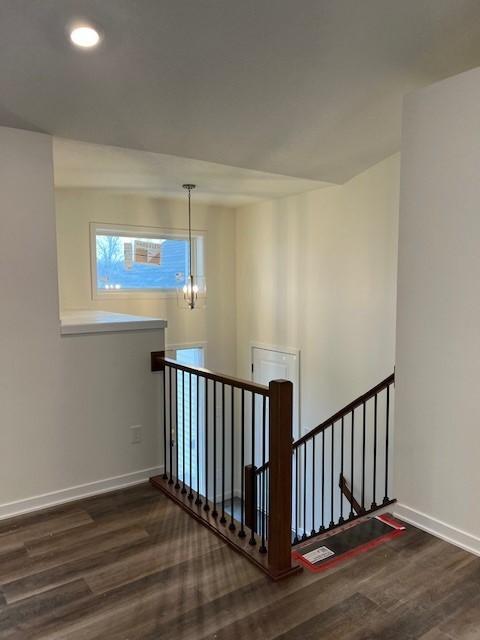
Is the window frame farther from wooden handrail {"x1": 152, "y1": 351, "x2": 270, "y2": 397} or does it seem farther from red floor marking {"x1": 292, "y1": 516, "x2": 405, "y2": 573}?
red floor marking {"x1": 292, "y1": 516, "x2": 405, "y2": 573}

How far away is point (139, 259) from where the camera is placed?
5855 millimetres

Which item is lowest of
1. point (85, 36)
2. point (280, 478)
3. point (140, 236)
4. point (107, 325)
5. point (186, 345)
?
point (280, 478)

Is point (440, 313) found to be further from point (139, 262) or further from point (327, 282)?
point (139, 262)

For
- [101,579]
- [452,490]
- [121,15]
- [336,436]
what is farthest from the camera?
[336,436]

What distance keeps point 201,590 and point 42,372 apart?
65.8 inches

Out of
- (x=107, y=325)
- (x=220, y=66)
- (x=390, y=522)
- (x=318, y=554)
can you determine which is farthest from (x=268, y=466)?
(x=220, y=66)

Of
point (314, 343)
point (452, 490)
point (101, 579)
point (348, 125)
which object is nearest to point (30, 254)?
point (101, 579)

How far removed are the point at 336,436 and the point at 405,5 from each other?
3.97 m

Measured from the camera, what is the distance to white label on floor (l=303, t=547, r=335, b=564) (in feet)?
8.18

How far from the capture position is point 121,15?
2201 millimetres

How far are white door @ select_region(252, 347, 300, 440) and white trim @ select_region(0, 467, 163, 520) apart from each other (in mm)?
2345

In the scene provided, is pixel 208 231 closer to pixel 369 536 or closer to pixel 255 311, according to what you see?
pixel 255 311

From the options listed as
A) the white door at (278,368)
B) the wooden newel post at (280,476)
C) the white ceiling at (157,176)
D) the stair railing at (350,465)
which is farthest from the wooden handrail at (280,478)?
the white door at (278,368)

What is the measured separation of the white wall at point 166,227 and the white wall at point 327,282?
229 mm
